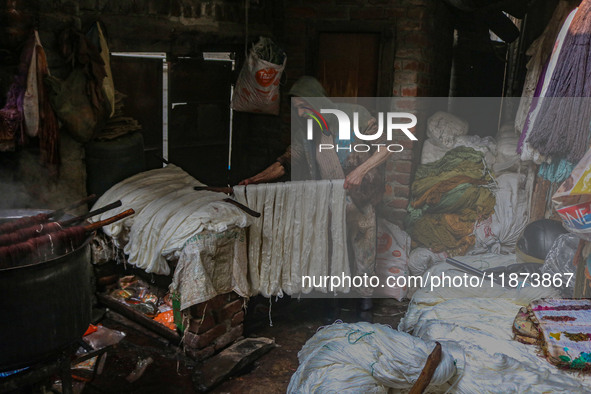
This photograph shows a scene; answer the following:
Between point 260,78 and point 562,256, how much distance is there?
3026 mm

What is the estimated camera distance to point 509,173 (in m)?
5.29

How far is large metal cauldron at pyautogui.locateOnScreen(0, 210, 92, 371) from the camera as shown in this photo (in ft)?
7.78

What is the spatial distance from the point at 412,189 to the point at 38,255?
12.2ft

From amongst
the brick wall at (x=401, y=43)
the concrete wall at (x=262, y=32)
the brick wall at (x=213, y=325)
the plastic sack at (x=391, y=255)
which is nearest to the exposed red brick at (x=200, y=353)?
the brick wall at (x=213, y=325)

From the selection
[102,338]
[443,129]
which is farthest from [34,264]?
[443,129]

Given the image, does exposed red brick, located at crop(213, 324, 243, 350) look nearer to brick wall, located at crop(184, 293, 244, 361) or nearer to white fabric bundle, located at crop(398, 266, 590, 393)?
brick wall, located at crop(184, 293, 244, 361)

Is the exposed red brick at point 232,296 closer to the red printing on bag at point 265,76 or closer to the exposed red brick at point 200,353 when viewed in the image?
the exposed red brick at point 200,353

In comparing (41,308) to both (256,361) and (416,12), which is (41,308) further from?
(416,12)

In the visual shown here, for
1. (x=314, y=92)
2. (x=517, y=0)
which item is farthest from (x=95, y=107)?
(x=517, y=0)

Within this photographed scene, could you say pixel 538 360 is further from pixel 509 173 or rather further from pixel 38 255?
pixel 509 173

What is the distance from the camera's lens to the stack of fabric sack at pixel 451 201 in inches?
208

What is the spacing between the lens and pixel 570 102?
344 centimetres

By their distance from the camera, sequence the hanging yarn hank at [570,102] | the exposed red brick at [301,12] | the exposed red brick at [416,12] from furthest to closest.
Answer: the exposed red brick at [301,12]
the exposed red brick at [416,12]
the hanging yarn hank at [570,102]

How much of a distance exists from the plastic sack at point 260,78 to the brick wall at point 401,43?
368mm
